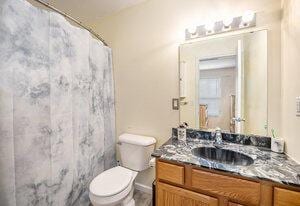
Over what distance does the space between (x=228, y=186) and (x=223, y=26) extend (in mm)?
1355

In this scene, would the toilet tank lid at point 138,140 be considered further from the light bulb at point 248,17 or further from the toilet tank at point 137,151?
the light bulb at point 248,17

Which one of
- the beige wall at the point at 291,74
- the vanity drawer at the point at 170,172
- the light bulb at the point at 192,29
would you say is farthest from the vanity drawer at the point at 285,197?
the light bulb at the point at 192,29

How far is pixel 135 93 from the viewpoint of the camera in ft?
6.79

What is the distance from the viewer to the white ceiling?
6.38ft

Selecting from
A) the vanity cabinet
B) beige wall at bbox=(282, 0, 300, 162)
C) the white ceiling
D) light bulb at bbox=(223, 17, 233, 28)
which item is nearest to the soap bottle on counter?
the vanity cabinet

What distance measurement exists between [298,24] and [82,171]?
217 centimetres

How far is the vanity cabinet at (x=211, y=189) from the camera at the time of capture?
91 centimetres

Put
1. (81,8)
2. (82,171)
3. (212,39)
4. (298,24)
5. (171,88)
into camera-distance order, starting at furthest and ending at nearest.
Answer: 1. (81,8)
2. (171,88)
3. (82,171)
4. (212,39)
5. (298,24)

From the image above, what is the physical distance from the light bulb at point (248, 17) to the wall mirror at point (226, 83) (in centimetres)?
11

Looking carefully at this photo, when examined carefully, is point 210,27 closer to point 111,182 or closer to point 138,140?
point 138,140

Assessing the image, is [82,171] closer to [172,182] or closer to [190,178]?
[172,182]

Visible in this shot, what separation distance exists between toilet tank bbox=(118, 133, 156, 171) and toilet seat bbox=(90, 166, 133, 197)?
17 centimetres

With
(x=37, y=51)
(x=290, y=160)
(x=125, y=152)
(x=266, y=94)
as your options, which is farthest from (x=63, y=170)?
(x=266, y=94)

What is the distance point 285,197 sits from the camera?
89cm
